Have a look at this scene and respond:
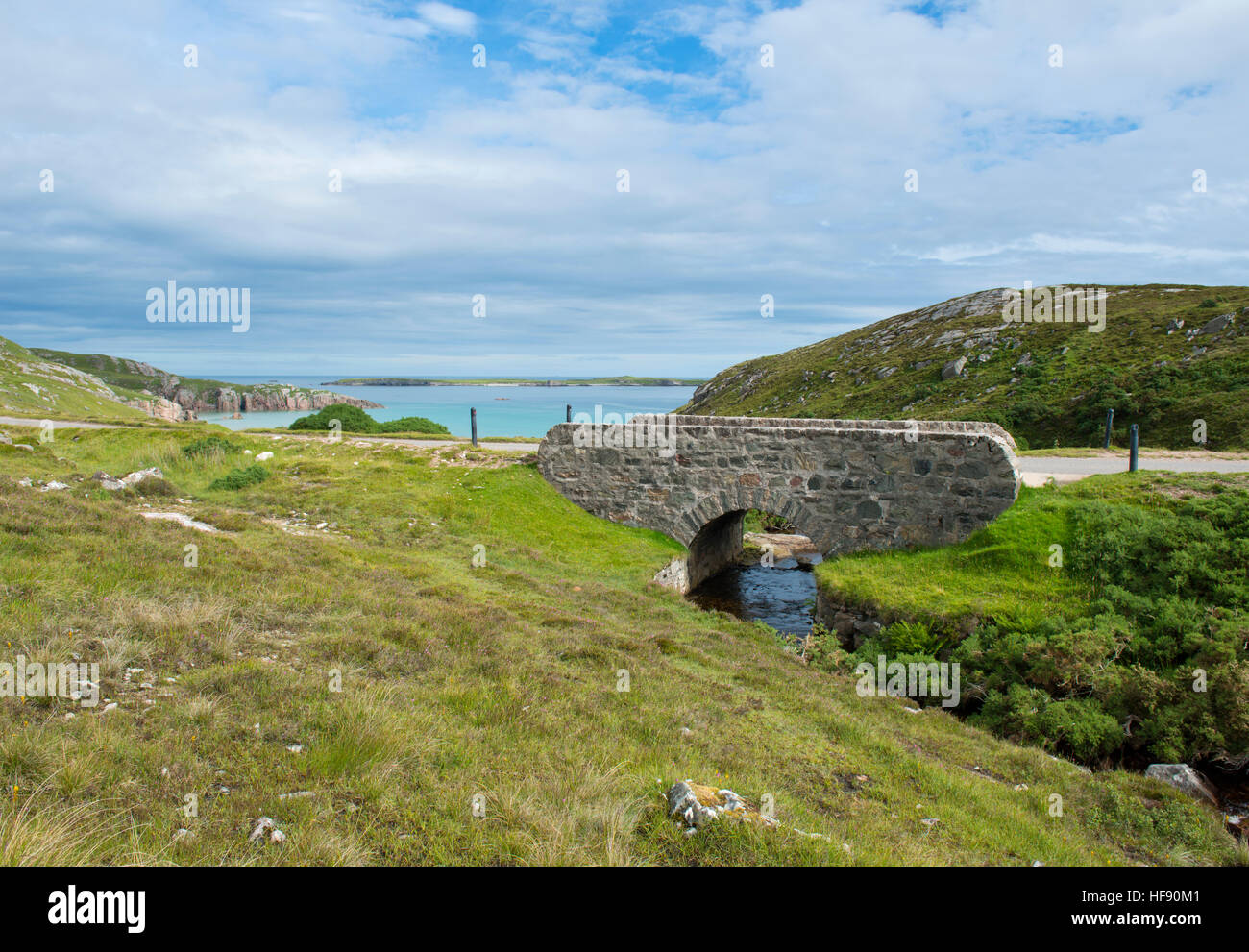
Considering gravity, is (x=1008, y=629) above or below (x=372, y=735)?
below

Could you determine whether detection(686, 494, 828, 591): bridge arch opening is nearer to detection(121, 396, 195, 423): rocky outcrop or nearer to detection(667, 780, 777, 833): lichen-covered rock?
detection(667, 780, 777, 833): lichen-covered rock

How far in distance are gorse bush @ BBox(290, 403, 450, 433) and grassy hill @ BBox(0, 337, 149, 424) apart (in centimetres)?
1973

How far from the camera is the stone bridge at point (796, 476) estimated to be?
15055 millimetres

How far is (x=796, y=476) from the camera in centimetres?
1673

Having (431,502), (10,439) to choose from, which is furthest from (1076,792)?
(10,439)

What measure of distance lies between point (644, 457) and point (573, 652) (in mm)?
9637

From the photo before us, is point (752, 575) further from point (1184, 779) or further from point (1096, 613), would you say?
point (1184, 779)

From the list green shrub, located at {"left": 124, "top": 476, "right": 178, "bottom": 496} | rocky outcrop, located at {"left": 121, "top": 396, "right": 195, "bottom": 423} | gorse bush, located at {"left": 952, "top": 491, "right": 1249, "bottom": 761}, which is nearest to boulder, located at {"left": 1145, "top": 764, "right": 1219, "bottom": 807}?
gorse bush, located at {"left": 952, "top": 491, "right": 1249, "bottom": 761}

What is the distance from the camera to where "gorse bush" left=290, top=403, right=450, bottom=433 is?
3247 centimetres

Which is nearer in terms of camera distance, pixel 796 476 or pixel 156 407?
pixel 796 476

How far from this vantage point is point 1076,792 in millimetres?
7359

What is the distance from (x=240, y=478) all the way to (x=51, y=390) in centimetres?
5577

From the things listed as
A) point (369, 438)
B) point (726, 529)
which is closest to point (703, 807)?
point (726, 529)
